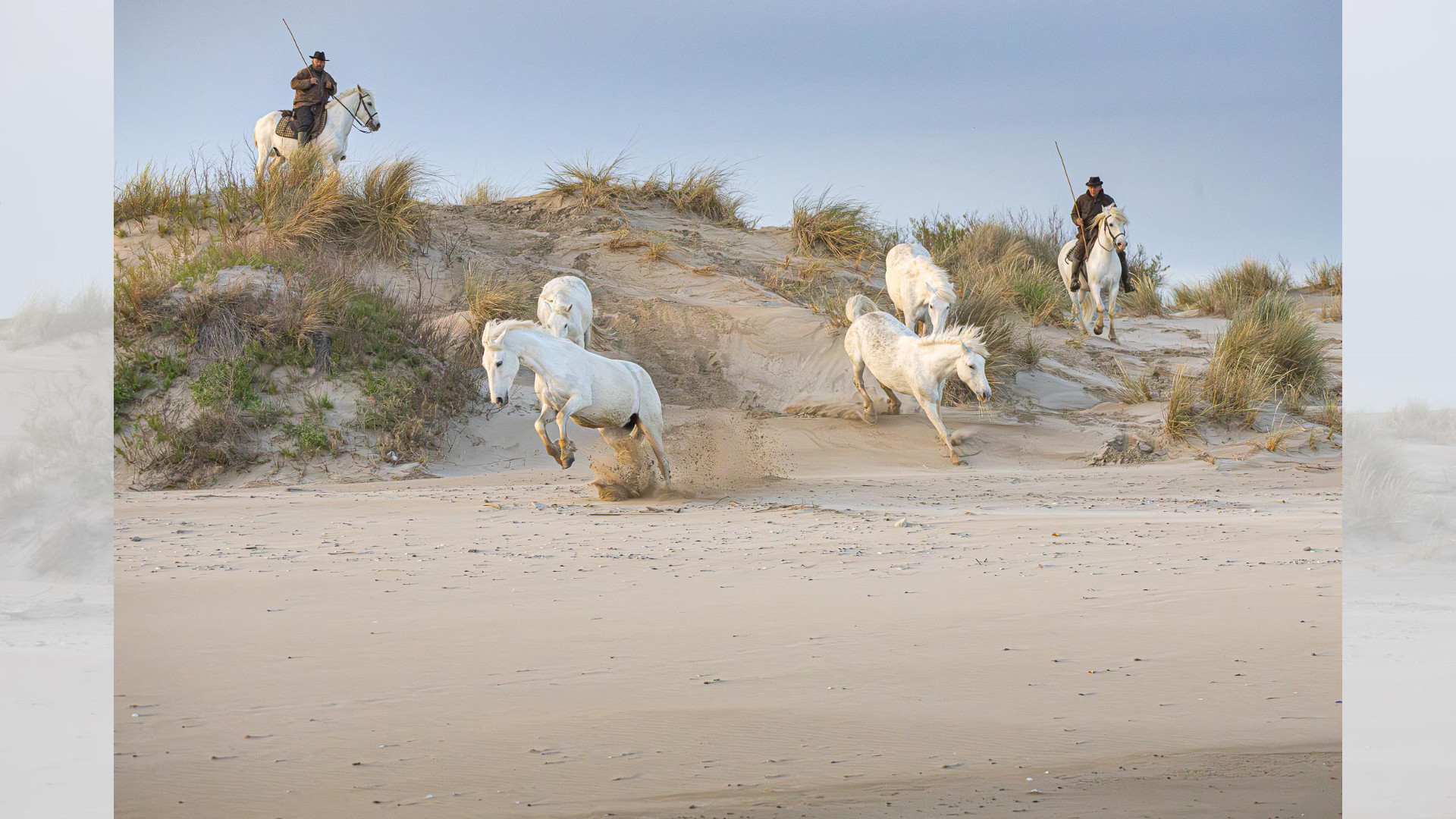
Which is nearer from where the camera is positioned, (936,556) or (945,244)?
(936,556)

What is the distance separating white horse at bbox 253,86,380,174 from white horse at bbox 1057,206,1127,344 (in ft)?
34.9

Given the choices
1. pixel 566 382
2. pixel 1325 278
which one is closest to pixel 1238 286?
pixel 1325 278

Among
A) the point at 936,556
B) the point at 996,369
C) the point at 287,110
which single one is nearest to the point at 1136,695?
the point at 936,556

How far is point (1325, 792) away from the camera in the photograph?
167 inches

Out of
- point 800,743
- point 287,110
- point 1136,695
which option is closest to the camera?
point 800,743

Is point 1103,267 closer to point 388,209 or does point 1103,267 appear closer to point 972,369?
point 972,369

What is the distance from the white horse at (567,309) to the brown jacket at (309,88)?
17.4ft

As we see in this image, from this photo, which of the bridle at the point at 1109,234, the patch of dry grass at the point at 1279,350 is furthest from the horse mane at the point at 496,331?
the bridle at the point at 1109,234

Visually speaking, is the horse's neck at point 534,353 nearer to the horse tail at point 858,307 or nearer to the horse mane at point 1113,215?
the horse tail at point 858,307

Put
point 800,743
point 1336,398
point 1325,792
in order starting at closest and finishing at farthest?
1. point 1325,792
2. point 800,743
3. point 1336,398

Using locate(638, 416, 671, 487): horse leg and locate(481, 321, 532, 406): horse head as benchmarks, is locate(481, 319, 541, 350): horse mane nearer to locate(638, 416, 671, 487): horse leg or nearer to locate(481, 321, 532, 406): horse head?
locate(481, 321, 532, 406): horse head

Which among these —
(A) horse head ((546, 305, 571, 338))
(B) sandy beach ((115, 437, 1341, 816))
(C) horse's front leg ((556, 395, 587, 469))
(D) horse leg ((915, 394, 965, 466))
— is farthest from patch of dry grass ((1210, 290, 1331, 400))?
(C) horse's front leg ((556, 395, 587, 469))
